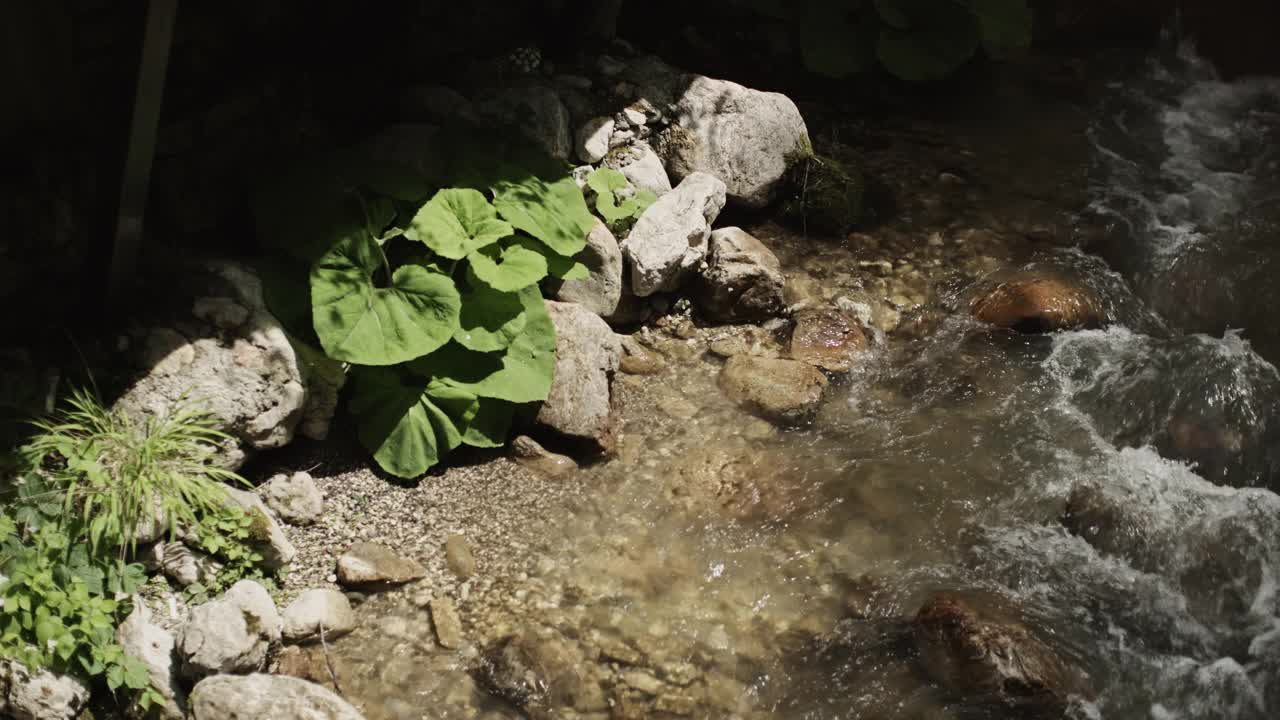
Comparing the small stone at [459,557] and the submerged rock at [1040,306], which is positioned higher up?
the submerged rock at [1040,306]

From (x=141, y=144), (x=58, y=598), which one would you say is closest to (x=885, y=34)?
(x=141, y=144)

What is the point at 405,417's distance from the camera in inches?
180

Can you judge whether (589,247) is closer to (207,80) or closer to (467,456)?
(467,456)

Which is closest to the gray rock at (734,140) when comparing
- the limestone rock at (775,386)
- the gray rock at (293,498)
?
the limestone rock at (775,386)

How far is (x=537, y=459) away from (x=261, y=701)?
1709 millimetres

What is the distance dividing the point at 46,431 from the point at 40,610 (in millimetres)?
741

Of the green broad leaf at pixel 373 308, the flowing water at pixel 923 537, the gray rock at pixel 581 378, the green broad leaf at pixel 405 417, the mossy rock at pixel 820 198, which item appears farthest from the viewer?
the mossy rock at pixel 820 198

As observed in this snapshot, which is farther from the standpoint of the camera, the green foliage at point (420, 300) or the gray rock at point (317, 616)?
the green foliage at point (420, 300)

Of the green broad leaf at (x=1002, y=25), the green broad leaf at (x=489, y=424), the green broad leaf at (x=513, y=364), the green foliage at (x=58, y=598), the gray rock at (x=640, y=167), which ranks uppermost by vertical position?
the green broad leaf at (x=1002, y=25)

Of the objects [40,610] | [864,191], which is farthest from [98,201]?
[864,191]

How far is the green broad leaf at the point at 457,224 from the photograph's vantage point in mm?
4621

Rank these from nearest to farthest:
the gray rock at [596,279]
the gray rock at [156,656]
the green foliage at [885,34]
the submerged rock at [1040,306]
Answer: the gray rock at [156,656]
the gray rock at [596,279]
the submerged rock at [1040,306]
the green foliage at [885,34]

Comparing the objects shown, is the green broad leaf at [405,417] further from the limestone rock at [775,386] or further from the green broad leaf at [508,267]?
the limestone rock at [775,386]

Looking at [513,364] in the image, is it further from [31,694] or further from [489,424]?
[31,694]
